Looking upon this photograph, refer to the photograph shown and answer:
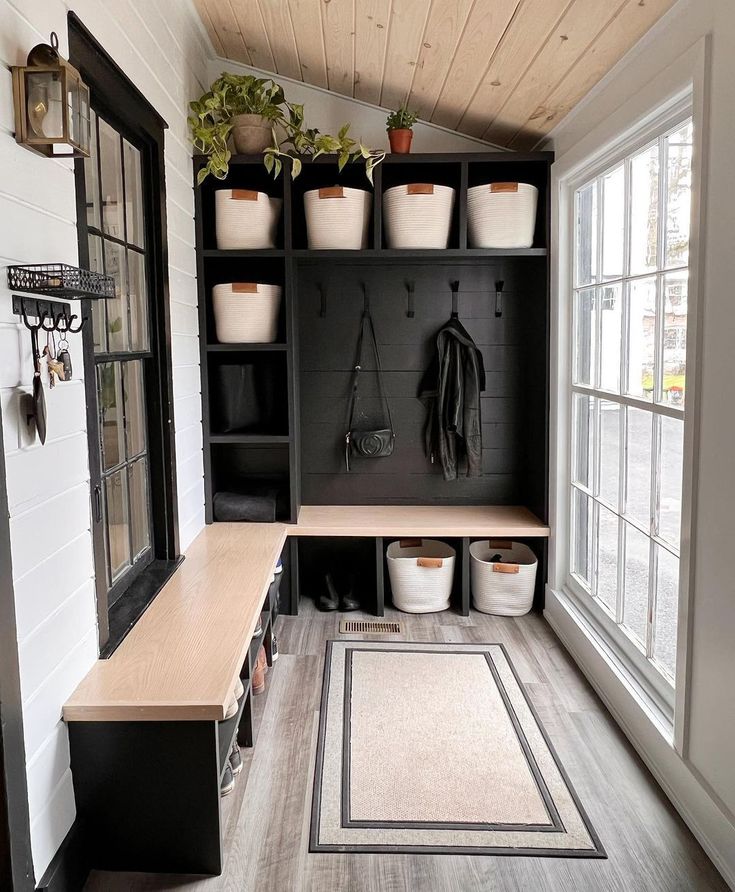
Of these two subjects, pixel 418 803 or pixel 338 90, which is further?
pixel 338 90

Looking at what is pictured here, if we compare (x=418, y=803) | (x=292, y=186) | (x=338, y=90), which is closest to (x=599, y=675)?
(x=418, y=803)

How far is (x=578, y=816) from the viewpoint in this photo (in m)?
2.14

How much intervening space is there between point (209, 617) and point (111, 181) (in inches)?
55.7

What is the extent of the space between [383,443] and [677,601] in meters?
1.89

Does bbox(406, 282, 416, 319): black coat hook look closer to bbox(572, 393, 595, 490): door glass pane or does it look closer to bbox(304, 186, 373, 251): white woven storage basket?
bbox(304, 186, 373, 251): white woven storage basket

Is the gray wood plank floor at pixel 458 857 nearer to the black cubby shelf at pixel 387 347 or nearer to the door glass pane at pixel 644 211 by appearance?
the black cubby shelf at pixel 387 347

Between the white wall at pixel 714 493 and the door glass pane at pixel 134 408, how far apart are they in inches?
70.8

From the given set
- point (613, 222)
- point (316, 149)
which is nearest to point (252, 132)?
point (316, 149)

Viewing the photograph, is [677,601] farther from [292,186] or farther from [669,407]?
[292,186]

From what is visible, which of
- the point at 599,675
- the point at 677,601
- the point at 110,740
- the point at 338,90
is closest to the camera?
the point at 110,740

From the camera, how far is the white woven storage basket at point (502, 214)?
3447mm

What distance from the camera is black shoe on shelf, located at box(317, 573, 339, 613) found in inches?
148

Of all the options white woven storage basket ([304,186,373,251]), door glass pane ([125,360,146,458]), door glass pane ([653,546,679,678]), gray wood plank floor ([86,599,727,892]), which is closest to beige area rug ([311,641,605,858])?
gray wood plank floor ([86,599,727,892])

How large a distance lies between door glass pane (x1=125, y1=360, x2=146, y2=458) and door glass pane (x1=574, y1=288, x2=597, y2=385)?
1.82 meters
